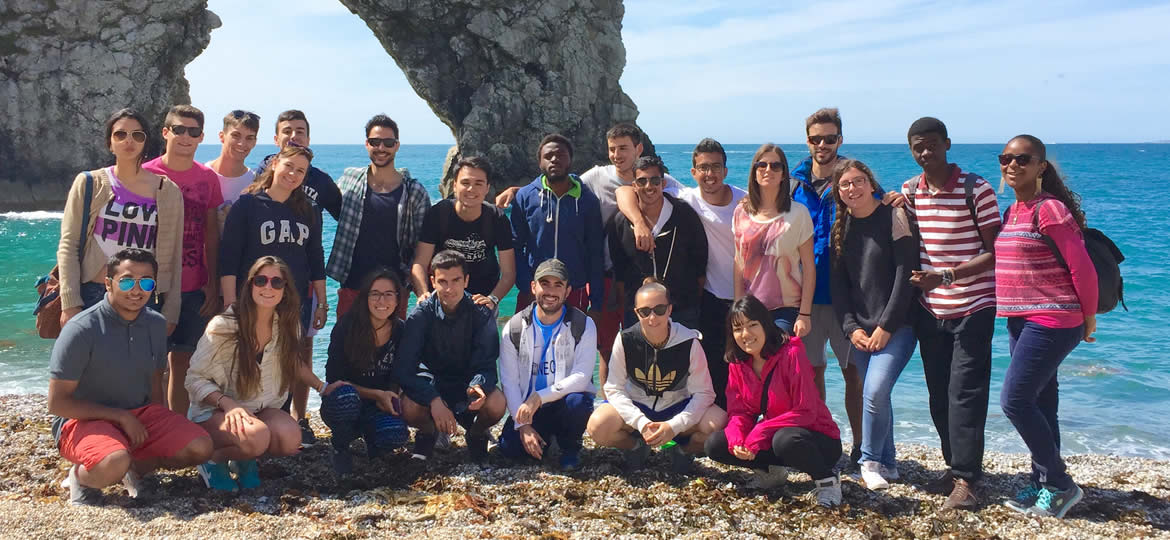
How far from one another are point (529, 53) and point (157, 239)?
31828 millimetres

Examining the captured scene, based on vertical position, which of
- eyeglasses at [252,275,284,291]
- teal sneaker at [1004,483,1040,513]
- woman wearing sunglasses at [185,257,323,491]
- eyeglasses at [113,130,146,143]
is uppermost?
eyeglasses at [113,130,146,143]

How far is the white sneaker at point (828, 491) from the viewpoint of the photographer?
15.4 ft

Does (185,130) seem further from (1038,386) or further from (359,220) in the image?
(1038,386)

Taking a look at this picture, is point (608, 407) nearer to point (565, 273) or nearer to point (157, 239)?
point (565, 273)

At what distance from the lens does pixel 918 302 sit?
16.0 ft

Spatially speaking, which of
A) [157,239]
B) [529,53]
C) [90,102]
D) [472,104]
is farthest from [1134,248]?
[90,102]

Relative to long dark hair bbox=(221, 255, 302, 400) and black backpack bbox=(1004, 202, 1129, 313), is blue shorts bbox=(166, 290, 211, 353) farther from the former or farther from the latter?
black backpack bbox=(1004, 202, 1129, 313)

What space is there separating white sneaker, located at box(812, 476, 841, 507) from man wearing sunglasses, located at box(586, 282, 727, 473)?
0.69 meters

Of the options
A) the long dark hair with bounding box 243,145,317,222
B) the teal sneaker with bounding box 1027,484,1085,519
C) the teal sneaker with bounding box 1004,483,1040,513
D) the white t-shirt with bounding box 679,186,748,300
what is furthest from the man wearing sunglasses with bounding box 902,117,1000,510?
the long dark hair with bounding box 243,145,317,222

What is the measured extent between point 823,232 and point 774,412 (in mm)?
1373

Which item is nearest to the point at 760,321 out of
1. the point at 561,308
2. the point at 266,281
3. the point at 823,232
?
the point at 823,232

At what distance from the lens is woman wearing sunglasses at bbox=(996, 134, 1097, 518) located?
4.27m

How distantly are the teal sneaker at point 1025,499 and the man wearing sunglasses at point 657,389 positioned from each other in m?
1.80

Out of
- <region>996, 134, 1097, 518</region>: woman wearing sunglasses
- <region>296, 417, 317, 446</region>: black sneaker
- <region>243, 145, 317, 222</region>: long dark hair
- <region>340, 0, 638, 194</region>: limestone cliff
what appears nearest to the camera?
<region>996, 134, 1097, 518</region>: woman wearing sunglasses
